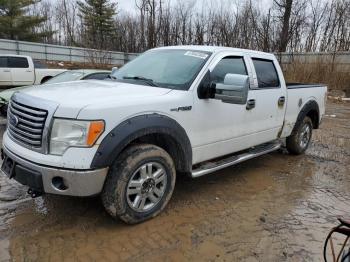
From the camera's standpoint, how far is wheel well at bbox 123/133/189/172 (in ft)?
12.1

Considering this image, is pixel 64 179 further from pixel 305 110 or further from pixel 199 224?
pixel 305 110

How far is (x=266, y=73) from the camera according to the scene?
522cm

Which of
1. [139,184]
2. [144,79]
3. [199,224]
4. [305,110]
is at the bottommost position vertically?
[199,224]

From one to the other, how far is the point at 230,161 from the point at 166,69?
1.44 meters

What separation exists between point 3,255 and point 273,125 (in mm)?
3970

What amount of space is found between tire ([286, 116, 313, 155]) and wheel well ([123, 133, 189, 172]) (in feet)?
9.98

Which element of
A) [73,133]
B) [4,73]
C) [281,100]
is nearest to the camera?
[73,133]

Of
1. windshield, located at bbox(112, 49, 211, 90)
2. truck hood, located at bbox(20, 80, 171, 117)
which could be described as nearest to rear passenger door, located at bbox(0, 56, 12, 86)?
windshield, located at bbox(112, 49, 211, 90)

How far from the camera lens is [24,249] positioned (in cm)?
307

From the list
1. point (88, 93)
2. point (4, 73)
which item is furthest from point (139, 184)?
point (4, 73)

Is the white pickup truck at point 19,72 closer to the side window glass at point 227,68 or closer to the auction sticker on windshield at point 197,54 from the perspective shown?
the auction sticker on windshield at point 197,54

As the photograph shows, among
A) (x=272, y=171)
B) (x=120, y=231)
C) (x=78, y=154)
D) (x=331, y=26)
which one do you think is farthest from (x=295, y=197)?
(x=331, y=26)

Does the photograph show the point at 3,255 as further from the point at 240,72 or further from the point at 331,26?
the point at 331,26

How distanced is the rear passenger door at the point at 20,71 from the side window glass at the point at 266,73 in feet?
40.9
